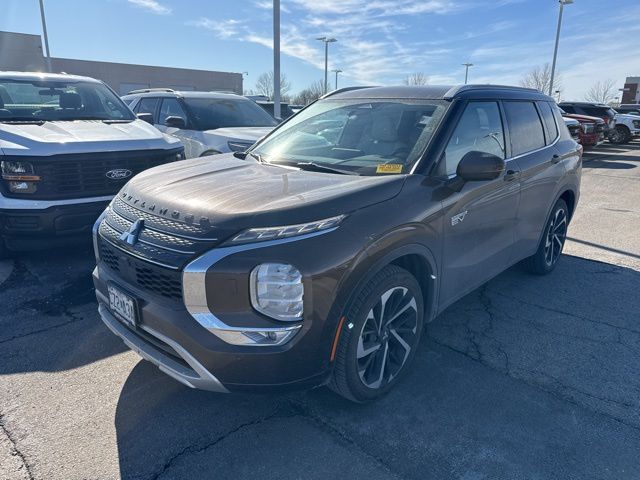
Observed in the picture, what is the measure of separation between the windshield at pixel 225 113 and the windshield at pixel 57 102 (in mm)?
1692

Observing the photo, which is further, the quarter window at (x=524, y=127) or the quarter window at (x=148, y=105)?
the quarter window at (x=148, y=105)

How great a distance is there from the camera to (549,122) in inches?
185

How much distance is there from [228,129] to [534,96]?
497 cm

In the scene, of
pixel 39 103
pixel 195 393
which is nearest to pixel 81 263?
pixel 39 103

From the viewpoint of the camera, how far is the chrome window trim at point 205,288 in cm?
221

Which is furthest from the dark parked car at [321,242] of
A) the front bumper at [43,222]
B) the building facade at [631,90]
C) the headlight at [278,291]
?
the building facade at [631,90]

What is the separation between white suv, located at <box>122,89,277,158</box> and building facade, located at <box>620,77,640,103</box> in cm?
5671

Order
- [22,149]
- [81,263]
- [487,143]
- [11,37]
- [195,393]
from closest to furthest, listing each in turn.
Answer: [195,393] < [487,143] < [22,149] < [81,263] < [11,37]

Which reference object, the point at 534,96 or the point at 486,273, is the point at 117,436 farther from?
the point at 534,96

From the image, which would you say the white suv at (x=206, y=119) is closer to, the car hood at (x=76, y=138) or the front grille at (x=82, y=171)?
the car hood at (x=76, y=138)

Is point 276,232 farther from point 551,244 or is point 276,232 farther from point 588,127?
point 588,127

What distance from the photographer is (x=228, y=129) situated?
7.89 meters

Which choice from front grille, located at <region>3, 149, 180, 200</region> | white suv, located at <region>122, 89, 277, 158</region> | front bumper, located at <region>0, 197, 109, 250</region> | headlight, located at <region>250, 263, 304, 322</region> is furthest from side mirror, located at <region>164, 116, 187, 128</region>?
headlight, located at <region>250, 263, 304, 322</region>

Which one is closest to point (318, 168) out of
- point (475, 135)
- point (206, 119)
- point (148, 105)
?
point (475, 135)
